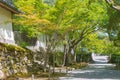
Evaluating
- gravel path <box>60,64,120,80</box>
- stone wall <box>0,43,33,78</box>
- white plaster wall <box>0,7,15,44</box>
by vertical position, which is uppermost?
white plaster wall <box>0,7,15,44</box>

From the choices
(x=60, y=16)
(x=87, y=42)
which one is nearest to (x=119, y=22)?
(x=60, y=16)

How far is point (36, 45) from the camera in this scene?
42781 mm

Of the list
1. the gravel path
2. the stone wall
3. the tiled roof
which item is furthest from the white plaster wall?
the gravel path

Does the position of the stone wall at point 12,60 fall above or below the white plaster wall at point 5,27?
below

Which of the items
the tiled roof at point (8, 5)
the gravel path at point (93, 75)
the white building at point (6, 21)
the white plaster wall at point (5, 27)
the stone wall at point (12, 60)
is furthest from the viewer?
the white plaster wall at point (5, 27)

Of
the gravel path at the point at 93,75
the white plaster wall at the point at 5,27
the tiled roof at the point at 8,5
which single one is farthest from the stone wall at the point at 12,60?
the gravel path at the point at 93,75

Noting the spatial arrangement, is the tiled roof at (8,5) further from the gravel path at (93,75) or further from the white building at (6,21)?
the gravel path at (93,75)

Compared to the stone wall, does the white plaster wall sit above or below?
above

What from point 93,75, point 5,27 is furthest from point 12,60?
point 93,75

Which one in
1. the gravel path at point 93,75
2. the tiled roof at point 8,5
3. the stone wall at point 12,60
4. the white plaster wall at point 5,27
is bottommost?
the gravel path at point 93,75

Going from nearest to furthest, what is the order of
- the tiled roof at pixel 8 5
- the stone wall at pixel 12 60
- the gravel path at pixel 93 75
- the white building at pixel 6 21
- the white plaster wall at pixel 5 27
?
the tiled roof at pixel 8 5
the stone wall at pixel 12 60
the white building at pixel 6 21
the gravel path at pixel 93 75
the white plaster wall at pixel 5 27

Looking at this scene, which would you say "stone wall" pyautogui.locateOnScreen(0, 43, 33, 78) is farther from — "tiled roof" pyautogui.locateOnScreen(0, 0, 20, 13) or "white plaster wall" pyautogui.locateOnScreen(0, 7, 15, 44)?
"tiled roof" pyautogui.locateOnScreen(0, 0, 20, 13)

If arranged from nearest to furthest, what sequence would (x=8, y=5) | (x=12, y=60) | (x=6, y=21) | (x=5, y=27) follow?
(x=8, y=5), (x=6, y=21), (x=12, y=60), (x=5, y=27)

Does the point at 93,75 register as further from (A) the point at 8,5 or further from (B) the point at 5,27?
(A) the point at 8,5
